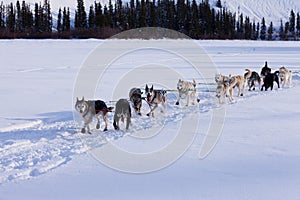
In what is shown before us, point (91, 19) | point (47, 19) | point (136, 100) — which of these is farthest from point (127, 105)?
point (91, 19)

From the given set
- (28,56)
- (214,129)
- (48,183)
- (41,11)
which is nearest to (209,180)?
(48,183)

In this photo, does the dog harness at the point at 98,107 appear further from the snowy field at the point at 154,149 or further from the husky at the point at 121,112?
the snowy field at the point at 154,149

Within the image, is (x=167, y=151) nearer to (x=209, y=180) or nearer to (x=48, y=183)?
(x=209, y=180)

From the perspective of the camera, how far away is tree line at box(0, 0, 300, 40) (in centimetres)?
4481

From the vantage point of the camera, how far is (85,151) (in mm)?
5375

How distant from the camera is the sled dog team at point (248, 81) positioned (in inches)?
389

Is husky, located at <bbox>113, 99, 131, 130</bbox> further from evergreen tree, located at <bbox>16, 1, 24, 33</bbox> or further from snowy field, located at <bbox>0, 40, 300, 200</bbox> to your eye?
evergreen tree, located at <bbox>16, 1, 24, 33</bbox>

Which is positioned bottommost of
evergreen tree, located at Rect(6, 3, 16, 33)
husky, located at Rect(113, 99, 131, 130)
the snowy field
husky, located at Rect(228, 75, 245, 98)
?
the snowy field

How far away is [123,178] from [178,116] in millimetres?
3782

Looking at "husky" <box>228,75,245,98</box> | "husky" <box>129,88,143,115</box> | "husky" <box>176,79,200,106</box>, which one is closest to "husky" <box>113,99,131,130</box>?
"husky" <box>129,88,143,115</box>

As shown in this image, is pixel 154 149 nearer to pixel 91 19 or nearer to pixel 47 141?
pixel 47 141

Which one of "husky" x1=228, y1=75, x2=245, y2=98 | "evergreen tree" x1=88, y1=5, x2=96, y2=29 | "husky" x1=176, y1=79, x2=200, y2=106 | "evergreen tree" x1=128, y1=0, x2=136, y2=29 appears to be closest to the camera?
"husky" x1=176, y1=79, x2=200, y2=106

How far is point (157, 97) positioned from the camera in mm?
7957

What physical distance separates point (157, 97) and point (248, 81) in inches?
205
